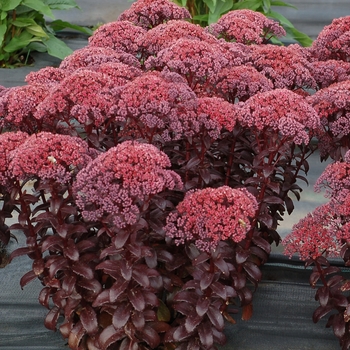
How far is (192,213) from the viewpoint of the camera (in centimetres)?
201

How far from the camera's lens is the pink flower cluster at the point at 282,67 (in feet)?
8.71

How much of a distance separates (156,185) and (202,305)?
563 millimetres

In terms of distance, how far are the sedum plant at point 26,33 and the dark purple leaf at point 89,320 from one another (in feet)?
11.6

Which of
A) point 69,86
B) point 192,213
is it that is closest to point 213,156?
point 192,213

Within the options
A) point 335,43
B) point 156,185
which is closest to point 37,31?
point 335,43

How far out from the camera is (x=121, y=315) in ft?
7.01

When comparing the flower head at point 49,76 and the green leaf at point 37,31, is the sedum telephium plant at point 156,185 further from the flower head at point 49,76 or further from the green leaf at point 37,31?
the green leaf at point 37,31

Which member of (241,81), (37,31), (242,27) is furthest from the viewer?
(37,31)

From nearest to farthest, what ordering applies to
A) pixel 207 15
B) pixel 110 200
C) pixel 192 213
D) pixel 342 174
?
1. pixel 110 200
2. pixel 192 213
3. pixel 342 174
4. pixel 207 15

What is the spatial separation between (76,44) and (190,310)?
4480 mm

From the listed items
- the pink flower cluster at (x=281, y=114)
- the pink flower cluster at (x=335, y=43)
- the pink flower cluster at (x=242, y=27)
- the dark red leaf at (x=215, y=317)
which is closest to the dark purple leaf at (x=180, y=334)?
the dark red leaf at (x=215, y=317)

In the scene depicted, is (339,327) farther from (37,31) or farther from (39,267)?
(37,31)

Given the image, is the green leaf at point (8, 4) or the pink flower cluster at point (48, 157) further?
the green leaf at point (8, 4)

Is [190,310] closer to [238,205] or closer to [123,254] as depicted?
[123,254]
